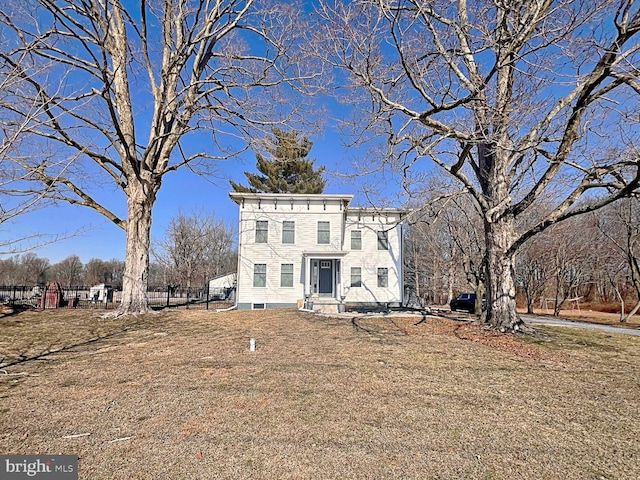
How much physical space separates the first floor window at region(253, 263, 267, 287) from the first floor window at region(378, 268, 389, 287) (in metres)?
6.67

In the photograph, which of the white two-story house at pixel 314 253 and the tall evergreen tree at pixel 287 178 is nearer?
the white two-story house at pixel 314 253

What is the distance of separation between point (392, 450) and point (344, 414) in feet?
2.67

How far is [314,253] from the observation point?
18.7m

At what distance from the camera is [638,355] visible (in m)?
6.75

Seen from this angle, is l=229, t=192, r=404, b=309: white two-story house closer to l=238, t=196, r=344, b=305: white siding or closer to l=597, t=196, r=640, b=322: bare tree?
l=238, t=196, r=344, b=305: white siding

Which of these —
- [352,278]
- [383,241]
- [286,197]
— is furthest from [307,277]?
[383,241]

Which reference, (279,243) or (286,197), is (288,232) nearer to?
(279,243)

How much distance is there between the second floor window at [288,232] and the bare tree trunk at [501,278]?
1201cm

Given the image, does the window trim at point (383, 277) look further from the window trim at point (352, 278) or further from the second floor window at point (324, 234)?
the second floor window at point (324, 234)

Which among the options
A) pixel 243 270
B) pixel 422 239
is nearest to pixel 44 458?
pixel 243 270

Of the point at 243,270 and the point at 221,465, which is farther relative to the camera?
the point at 243,270

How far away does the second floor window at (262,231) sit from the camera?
1952 centimetres

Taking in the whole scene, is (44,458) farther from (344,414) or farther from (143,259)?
(143,259)

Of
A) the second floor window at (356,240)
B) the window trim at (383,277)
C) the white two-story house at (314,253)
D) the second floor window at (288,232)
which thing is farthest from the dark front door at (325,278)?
the window trim at (383,277)
